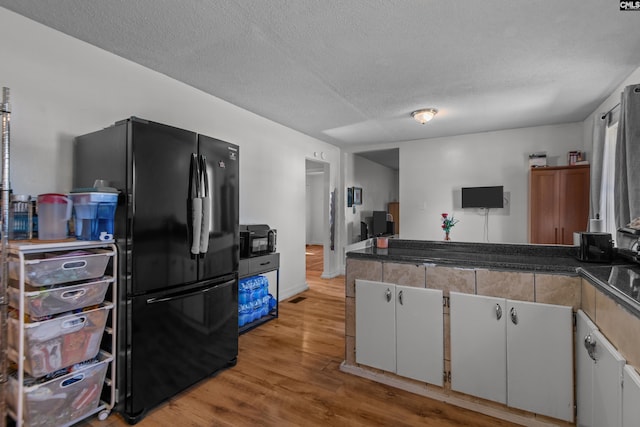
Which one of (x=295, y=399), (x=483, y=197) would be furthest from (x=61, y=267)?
(x=483, y=197)

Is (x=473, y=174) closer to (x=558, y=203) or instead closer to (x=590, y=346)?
(x=558, y=203)

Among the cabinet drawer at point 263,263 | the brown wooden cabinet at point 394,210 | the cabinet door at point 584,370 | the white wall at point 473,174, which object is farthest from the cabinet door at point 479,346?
the brown wooden cabinet at point 394,210

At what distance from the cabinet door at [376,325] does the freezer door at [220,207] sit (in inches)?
42.9

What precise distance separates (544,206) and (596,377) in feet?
11.4

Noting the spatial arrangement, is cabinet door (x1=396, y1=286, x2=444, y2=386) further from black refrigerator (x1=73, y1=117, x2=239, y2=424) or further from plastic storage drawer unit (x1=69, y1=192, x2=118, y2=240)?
plastic storage drawer unit (x1=69, y1=192, x2=118, y2=240)

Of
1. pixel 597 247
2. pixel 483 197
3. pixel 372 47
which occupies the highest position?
pixel 372 47

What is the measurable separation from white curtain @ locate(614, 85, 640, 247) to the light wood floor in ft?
6.73

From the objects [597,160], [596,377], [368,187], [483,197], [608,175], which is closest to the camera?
[596,377]

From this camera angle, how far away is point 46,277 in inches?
63.4

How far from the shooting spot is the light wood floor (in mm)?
1875

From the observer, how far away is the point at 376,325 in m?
2.26

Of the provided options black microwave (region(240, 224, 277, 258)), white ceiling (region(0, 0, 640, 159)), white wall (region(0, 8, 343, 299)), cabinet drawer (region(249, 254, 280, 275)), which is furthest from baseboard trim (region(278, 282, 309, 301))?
white ceiling (region(0, 0, 640, 159))

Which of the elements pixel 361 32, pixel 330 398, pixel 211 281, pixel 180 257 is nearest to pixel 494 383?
pixel 330 398

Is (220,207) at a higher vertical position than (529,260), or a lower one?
higher
